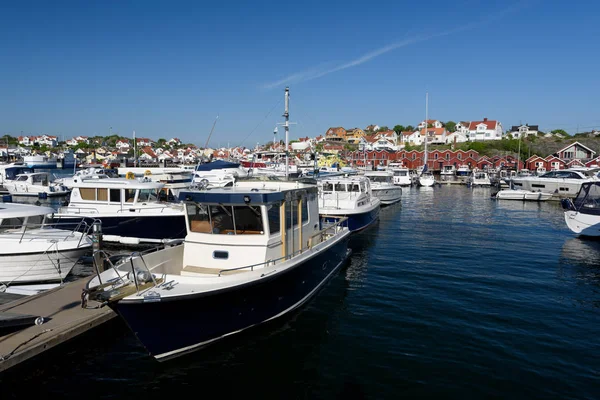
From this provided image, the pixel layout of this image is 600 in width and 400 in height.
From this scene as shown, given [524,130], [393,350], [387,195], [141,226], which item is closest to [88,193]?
[141,226]

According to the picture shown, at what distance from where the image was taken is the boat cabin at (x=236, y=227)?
10.9 metres

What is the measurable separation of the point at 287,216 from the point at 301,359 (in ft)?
12.6

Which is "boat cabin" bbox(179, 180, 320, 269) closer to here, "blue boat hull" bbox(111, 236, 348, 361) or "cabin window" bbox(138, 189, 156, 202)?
"blue boat hull" bbox(111, 236, 348, 361)

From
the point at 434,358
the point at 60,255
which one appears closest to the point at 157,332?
the point at 434,358

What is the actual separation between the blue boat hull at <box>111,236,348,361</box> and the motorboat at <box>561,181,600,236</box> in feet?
64.5

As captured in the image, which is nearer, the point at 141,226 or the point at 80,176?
the point at 141,226

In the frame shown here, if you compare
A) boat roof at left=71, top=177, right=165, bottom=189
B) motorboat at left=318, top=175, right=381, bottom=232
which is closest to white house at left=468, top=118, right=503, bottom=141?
motorboat at left=318, top=175, right=381, bottom=232

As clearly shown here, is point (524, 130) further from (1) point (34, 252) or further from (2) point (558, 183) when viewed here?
(1) point (34, 252)

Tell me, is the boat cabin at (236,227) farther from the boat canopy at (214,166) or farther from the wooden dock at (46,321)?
the boat canopy at (214,166)

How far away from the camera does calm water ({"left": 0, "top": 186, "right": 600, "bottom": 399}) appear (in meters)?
8.62

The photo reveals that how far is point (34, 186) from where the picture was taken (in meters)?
45.1

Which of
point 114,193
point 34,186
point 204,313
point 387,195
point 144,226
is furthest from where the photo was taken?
point 34,186

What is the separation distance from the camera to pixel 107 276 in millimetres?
9523

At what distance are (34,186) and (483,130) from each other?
10344 centimetres
